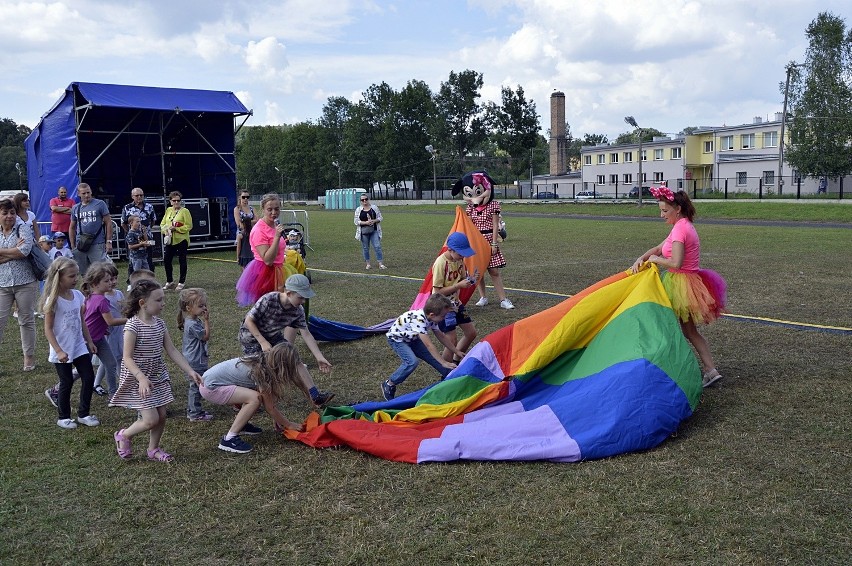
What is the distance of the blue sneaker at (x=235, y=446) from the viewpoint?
5.64m

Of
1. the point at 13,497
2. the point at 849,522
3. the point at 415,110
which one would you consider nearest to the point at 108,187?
the point at 13,497

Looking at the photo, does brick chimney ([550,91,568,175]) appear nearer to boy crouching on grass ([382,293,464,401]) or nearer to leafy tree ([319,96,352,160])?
leafy tree ([319,96,352,160])

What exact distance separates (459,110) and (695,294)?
84.3 metres

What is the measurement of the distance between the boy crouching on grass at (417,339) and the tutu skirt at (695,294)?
202 centimetres

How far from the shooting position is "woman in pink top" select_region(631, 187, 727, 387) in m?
6.74

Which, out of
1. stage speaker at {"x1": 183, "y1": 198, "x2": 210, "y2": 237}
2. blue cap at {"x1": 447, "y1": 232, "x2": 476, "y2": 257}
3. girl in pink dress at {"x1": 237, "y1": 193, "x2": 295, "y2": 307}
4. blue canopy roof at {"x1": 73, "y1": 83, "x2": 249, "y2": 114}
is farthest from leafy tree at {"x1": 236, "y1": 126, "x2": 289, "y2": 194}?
blue cap at {"x1": 447, "y1": 232, "x2": 476, "y2": 257}

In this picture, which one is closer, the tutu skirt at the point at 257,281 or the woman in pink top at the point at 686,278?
the woman in pink top at the point at 686,278

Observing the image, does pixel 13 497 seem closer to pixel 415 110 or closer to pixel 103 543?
pixel 103 543

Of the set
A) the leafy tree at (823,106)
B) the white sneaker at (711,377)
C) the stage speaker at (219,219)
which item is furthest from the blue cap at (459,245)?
the leafy tree at (823,106)

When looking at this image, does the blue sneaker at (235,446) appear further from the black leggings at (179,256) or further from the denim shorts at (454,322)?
the black leggings at (179,256)

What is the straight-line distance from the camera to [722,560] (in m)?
3.80

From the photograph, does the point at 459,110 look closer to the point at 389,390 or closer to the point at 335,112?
the point at 335,112

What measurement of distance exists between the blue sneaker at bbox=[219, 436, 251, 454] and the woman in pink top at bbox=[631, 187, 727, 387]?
375cm

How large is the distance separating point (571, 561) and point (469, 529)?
0.64 m
